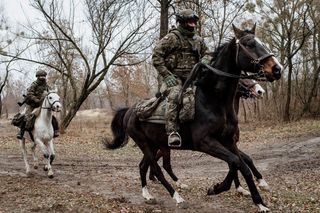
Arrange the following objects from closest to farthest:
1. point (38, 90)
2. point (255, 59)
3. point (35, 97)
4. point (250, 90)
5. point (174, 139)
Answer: point (255, 59) → point (174, 139) → point (250, 90) → point (35, 97) → point (38, 90)

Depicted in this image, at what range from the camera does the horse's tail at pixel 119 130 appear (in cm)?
962

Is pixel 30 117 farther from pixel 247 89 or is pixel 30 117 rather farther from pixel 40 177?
pixel 247 89

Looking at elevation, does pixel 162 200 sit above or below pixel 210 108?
below

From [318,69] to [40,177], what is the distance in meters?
29.3

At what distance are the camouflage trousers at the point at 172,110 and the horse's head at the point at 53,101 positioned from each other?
4.41 metres

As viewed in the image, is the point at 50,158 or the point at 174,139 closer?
the point at 174,139

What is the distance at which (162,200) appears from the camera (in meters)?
8.37

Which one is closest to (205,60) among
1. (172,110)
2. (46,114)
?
(172,110)

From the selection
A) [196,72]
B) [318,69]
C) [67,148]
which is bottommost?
[67,148]

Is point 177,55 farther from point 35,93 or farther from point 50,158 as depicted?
point 35,93

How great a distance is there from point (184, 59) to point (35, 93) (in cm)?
601

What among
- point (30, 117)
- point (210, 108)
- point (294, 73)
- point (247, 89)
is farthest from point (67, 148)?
point (294, 73)

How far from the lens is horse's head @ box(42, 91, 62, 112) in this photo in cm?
1097

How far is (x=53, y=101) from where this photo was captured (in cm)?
1116
